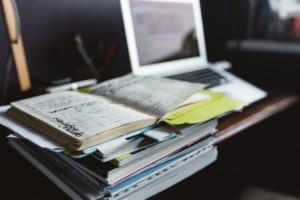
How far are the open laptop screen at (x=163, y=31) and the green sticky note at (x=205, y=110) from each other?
367 millimetres

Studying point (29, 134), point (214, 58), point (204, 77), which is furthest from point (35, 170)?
point (214, 58)

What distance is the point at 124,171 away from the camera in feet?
1.63

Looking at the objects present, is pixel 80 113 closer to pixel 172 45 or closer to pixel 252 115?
pixel 252 115

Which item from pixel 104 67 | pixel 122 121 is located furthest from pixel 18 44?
pixel 122 121

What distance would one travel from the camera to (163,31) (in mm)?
1109

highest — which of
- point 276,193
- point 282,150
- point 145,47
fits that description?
point 145,47

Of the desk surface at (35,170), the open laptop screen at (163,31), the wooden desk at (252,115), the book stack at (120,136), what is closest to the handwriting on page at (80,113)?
the book stack at (120,136)

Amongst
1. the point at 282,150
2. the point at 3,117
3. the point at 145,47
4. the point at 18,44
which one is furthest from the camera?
the point at 282,150

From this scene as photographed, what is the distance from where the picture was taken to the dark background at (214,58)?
818mm

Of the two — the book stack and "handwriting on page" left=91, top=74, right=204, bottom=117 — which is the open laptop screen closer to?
"handwriting on page" left=91, top=74, right=204, bottom=117

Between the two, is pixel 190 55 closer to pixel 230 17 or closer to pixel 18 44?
pixel 230 17

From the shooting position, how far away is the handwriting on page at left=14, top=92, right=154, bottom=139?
518mm

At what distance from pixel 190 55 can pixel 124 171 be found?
2.52 ft

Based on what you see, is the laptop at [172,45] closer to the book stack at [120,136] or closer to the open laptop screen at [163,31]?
the open laptop screen at [163,31]
